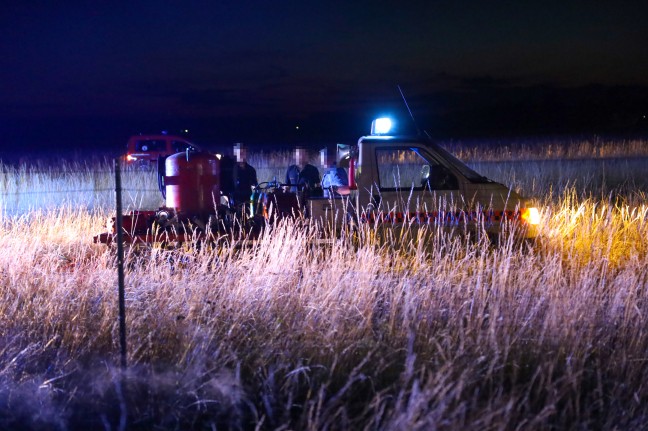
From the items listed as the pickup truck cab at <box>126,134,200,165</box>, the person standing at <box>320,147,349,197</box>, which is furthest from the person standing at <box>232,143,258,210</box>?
the pickup truck cab at <box>126,134,200,165</box>

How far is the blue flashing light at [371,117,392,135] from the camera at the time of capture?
7680 mm

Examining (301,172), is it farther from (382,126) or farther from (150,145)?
(150,145)

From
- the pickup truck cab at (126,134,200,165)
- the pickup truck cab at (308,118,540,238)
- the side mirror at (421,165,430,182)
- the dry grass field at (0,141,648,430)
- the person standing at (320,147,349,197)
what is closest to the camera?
the dry grass field at (0,141,648,430)

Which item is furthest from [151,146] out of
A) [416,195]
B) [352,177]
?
[416,195]

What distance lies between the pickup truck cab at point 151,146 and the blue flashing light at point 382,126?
1574 cm

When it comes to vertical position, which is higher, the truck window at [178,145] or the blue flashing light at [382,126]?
the truck window at [178,145]

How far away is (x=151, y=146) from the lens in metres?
23.2

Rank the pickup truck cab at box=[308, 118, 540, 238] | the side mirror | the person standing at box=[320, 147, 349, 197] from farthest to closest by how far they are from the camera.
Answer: the person standing at box=[320, 147, 349, 197] < the side mirror < the pickup truck cab at box=[308, 118, 540, 238]

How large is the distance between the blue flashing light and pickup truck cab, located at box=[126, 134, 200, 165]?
15736mm

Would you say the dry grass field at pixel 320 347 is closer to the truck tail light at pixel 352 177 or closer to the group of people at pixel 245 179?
the truck tail light at pixel 352 177

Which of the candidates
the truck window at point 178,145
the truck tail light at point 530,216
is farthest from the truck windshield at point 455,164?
the truck window at point 178,145

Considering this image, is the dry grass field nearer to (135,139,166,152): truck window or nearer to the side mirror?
the side mirror

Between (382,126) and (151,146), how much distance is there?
16.8m

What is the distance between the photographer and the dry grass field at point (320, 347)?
3.91 meters
